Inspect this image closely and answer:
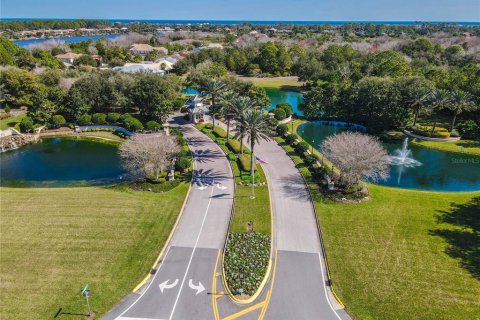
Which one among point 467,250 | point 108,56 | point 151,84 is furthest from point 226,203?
point 108,56

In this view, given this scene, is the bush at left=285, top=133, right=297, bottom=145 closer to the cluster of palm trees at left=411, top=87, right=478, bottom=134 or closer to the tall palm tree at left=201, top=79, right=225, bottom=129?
the tall palm tree at left=201, top=79, right=225, bottom=129

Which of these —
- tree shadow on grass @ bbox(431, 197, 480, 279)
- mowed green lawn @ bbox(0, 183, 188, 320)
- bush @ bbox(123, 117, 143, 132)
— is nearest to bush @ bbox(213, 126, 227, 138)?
bush @ bbox(123, 117, 143, 132)

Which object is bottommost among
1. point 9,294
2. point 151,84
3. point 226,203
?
point 9,294

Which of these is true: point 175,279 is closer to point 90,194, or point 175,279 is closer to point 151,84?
point 90,194

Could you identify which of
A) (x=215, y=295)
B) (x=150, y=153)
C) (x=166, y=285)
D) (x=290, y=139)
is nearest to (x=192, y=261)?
(x=166, y=285)

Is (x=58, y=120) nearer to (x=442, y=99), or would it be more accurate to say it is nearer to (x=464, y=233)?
(x=464, y=233)

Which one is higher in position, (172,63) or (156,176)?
(172,63)
